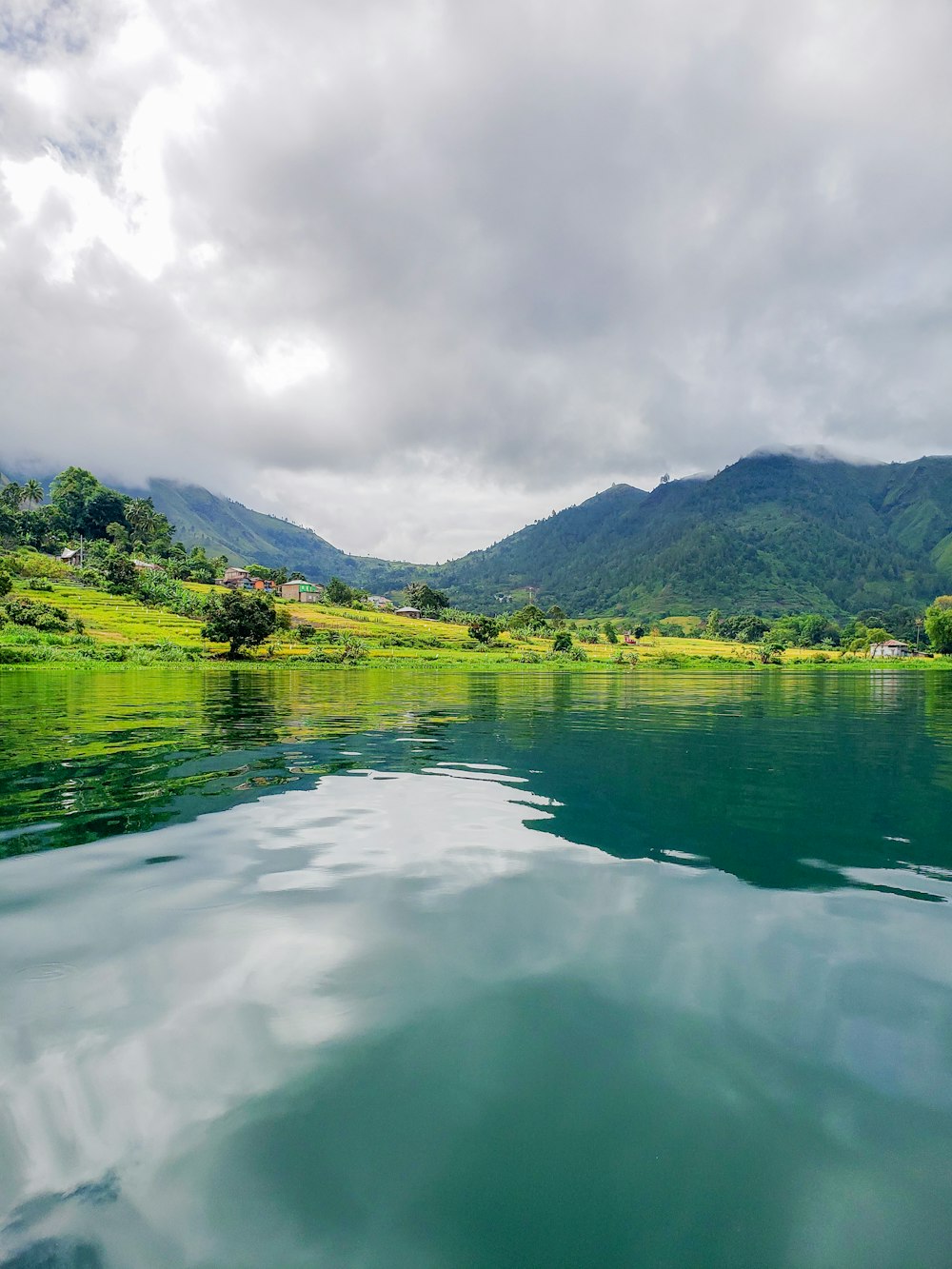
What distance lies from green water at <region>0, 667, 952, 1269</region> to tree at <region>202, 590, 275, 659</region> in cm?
7993

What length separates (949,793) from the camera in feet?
49.3

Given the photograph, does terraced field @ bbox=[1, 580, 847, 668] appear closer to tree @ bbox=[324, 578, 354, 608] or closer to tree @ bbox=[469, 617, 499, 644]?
tree @ bbox=[469, 617, 499, 644]

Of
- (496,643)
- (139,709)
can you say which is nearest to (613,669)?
(496,643)

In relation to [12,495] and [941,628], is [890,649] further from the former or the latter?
[12,495]

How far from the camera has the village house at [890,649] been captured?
620 ft

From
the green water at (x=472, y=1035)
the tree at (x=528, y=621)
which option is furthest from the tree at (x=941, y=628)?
the green water at (x=472, y=1035)

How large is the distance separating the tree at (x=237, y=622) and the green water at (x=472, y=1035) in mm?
79931

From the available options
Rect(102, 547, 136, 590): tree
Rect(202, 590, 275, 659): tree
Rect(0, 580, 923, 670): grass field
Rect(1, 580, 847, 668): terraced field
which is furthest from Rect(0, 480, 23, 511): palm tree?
Rect(202, 590, 275, 659): tree

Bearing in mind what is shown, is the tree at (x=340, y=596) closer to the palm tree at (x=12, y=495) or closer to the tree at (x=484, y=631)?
the tree at (x=484, y=631)

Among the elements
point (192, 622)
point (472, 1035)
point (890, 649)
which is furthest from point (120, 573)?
point (890, 649)

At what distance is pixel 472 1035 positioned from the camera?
Result: 5.34 metres

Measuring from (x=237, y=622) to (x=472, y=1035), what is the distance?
90.7 meters

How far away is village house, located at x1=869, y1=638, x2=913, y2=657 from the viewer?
620 ft

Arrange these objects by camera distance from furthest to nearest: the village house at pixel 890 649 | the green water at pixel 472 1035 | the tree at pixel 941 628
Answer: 1. the village house at pixel 890 649
2. the tree at pixel 941 628
3. the green water at pixel 472 1035
